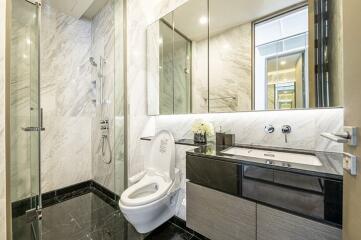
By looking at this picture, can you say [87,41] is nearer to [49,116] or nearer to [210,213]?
[49,116]

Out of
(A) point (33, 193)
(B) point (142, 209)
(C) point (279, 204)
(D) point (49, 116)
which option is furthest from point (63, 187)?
(C) point (279, 204)

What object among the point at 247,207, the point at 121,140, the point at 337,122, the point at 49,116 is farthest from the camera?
the point at 49,116

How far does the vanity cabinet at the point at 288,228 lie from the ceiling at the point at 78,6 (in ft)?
9.64

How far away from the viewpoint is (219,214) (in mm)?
1230

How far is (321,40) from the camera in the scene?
4.00 feet

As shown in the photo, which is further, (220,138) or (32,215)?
(220,138)

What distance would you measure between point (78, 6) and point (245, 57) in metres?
2.29

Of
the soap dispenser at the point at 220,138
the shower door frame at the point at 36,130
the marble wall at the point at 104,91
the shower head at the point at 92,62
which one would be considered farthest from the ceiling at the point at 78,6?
the soap dispenser at the point at 220,138

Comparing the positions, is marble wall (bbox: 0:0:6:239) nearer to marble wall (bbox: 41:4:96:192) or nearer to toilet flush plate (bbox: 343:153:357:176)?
marble wall (bbox: 41:4:96:192)

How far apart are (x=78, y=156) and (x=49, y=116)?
701mm

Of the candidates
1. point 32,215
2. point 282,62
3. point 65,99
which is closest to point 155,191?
point 32,215

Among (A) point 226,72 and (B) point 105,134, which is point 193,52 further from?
(B) point 105,134

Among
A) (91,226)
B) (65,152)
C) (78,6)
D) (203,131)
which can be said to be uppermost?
(78,6)

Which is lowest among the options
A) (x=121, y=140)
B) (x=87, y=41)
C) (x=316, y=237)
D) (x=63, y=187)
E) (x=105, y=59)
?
(x=63, y=187)
